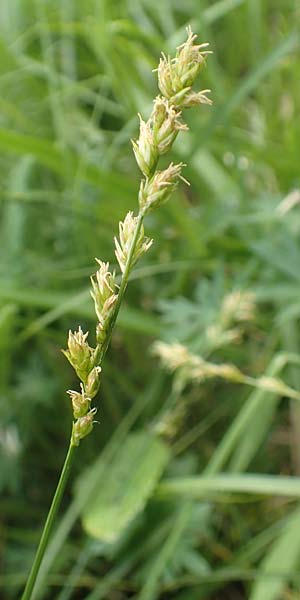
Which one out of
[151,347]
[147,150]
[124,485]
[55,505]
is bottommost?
[55,505]

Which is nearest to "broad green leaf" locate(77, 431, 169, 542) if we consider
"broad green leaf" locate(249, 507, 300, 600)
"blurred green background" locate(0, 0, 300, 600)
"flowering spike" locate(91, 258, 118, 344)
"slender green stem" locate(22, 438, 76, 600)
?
"blurred green background" locate(0, 0, 300, 600)

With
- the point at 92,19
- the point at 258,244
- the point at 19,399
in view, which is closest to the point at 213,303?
the point at 258,244

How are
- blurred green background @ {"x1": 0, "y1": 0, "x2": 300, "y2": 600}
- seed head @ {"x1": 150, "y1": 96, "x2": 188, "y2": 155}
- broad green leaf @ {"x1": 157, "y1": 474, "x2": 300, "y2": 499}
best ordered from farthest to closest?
blurred green background @ {"x1": 0, "y1": 0, "x2": 300, "y2": 600}, broad green leaf @ {"x1": 157, "y1": 474, "x2": 300, "y2": 499}, seed head @ {"x1": 150, "y1": 96, "x2": 188, "y2": 155}

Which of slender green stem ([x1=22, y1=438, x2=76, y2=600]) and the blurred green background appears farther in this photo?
the blurred green background

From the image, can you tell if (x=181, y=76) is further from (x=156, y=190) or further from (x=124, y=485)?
(x=124, y=485)

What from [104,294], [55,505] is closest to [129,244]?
[104,294]

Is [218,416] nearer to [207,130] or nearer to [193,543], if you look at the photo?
[193,543]

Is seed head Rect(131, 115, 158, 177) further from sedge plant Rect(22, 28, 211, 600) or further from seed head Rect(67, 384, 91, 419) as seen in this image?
seed head Rect(67, 384, 91, 419)

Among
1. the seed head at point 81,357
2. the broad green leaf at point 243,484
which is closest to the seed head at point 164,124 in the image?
the seed head at point 81,357

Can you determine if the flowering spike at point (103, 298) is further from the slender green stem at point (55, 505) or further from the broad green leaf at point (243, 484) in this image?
the broad green leaf at point (243, 484)
